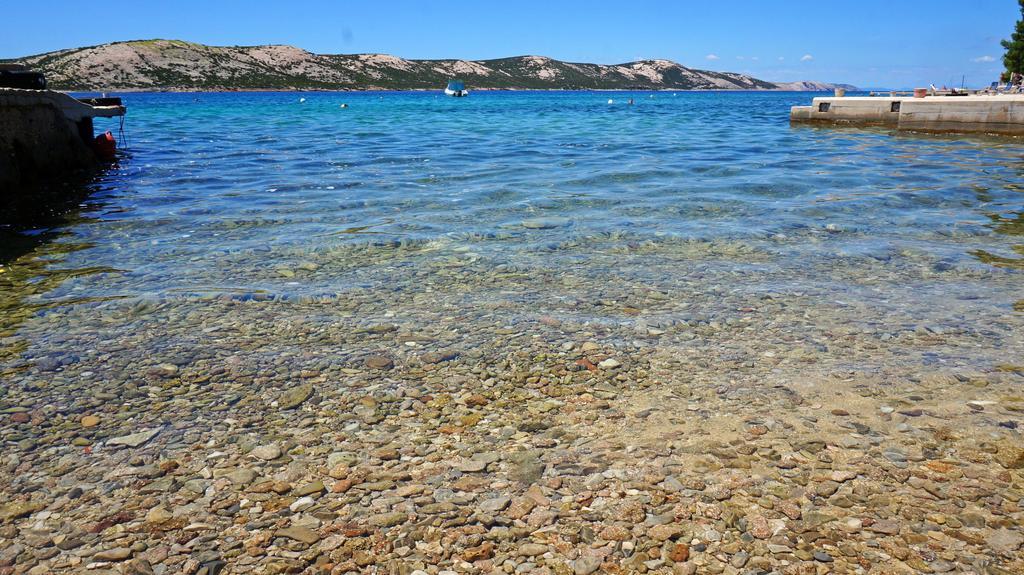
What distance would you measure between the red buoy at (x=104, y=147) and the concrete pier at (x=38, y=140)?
A: 0.35m

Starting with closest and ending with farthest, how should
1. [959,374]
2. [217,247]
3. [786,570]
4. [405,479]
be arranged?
[786,570] < [405,479] < [959,374] < [217,247]

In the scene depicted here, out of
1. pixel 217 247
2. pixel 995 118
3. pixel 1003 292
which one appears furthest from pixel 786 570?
pixel 995 118

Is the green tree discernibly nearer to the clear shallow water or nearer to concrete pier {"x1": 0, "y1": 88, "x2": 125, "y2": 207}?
the clear shallow water

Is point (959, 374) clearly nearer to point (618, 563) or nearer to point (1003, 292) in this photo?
point (1003, 292)

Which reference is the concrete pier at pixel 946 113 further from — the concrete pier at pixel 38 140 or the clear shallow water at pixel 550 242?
the concrete pier at pixel 38 140

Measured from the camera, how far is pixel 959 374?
5.27 metres

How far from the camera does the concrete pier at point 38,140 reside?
1432 cm

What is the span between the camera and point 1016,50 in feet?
213

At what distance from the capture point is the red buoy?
21.1 metres

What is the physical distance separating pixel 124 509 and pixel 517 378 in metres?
2.95

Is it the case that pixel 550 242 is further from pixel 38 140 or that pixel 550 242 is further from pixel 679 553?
pixel 38 140

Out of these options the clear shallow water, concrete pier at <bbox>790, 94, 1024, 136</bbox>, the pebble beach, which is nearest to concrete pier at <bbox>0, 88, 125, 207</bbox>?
the clear shallow water

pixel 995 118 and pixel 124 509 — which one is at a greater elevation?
pixel 995 118

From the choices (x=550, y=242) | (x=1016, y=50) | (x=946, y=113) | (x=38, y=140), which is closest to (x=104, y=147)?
(x=38, y=140)
